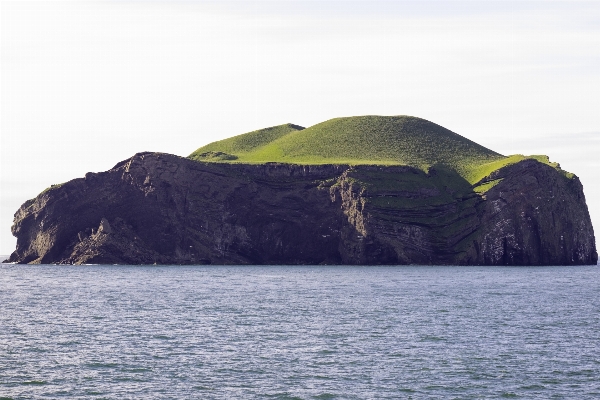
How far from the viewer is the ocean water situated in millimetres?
45938

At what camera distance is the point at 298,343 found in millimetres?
60812

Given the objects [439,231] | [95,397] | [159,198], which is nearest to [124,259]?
[159,198]

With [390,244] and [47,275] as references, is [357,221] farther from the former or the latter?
[47,275]

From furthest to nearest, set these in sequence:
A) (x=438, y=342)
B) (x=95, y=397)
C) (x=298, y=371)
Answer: (x=438, y=342) → (x=298, y=371) → (x=95, y=397)

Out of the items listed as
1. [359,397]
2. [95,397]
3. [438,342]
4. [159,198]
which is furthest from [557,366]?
[159,198]

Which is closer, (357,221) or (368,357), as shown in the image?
(368,357)

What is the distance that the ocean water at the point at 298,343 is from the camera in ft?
151

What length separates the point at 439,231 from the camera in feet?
652

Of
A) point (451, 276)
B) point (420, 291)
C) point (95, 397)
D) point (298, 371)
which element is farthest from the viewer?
point (451, 276)

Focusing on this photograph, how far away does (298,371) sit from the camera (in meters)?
50.2

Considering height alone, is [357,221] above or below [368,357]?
above

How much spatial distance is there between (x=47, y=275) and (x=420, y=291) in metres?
67.4

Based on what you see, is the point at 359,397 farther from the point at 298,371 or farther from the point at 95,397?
the point at 95,397

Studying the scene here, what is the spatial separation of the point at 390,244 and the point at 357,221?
9275mm
